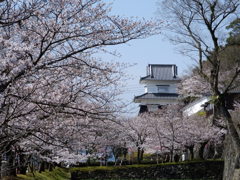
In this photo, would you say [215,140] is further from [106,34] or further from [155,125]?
[106,34]

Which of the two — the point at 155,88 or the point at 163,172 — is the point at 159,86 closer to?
the point at 155,88

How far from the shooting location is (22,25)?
5.69 metres

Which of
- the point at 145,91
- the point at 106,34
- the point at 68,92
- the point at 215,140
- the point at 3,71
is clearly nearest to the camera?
the point at 3,71

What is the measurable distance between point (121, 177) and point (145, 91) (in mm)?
25233

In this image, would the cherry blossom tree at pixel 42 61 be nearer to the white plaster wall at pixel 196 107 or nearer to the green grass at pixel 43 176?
the green grass at pixel 43 176

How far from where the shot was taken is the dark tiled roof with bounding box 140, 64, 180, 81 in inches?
1781

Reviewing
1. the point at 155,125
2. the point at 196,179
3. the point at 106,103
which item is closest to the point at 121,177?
the point at 196,179

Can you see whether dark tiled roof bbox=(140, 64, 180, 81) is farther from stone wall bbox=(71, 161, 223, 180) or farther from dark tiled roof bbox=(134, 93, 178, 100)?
stone wall bbox=(71, 161, 223, 180)

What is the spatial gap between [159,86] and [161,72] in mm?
2114

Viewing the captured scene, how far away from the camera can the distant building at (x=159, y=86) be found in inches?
1682

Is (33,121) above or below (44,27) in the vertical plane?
below

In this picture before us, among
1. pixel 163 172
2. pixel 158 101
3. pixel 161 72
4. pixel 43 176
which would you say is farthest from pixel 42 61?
pixel 161 72

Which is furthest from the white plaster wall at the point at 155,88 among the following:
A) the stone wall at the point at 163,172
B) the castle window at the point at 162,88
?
the stone wall at the point at 163,172

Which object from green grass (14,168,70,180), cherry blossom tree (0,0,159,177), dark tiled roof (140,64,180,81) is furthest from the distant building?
cherry blossom tree (0,0,159,177)
